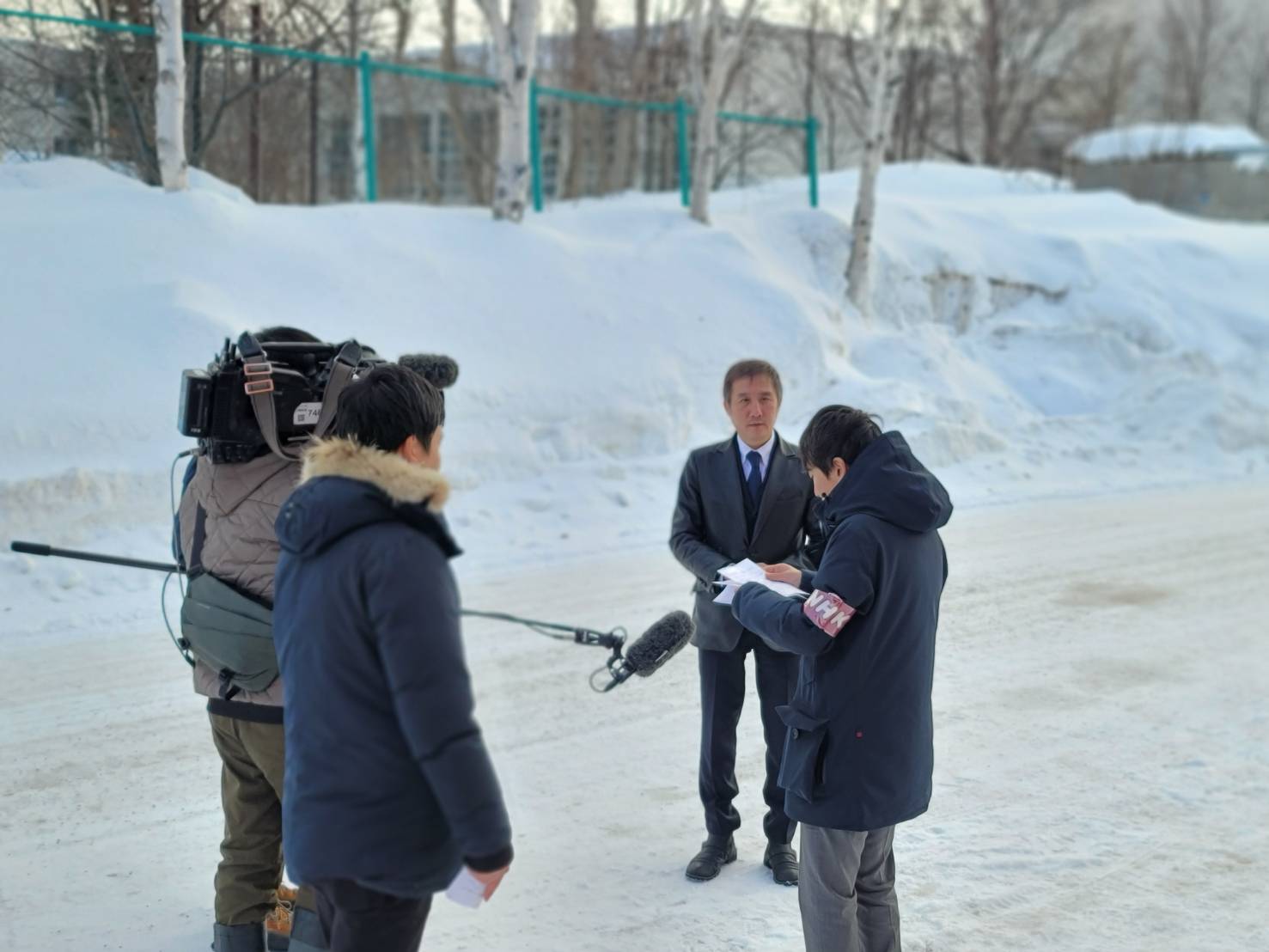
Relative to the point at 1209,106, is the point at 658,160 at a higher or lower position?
lower

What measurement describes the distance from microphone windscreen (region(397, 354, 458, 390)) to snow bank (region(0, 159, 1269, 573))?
14.1ft

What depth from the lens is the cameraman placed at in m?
3.65

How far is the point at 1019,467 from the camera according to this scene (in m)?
12.9

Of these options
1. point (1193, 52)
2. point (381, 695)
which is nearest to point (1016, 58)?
point (1193, 52)

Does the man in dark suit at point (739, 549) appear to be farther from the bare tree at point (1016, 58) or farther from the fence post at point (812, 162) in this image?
the bare tree at point (1016, 58)

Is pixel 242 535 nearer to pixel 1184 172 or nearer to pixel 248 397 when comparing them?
pixel 248 397

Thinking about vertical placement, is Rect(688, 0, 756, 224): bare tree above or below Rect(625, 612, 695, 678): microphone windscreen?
above

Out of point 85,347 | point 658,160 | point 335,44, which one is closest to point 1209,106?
point 658,160

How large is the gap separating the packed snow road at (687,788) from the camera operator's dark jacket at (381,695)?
157 cm

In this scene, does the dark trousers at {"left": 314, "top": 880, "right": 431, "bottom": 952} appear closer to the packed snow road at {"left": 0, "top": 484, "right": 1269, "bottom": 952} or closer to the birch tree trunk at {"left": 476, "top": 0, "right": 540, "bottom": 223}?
the packed snow road at {"left": 0, "top": 484, "right": 1269, "bottom": 952}

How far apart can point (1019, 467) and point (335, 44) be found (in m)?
11.3

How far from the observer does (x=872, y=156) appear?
1633 centimetres

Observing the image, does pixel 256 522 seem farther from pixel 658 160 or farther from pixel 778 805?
pixel 658 160

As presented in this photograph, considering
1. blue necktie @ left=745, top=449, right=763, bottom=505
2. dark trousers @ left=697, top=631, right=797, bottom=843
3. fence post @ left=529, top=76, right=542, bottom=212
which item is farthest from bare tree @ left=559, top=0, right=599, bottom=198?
dark trousers @ left=697, top=631, right=797, bottom=843
